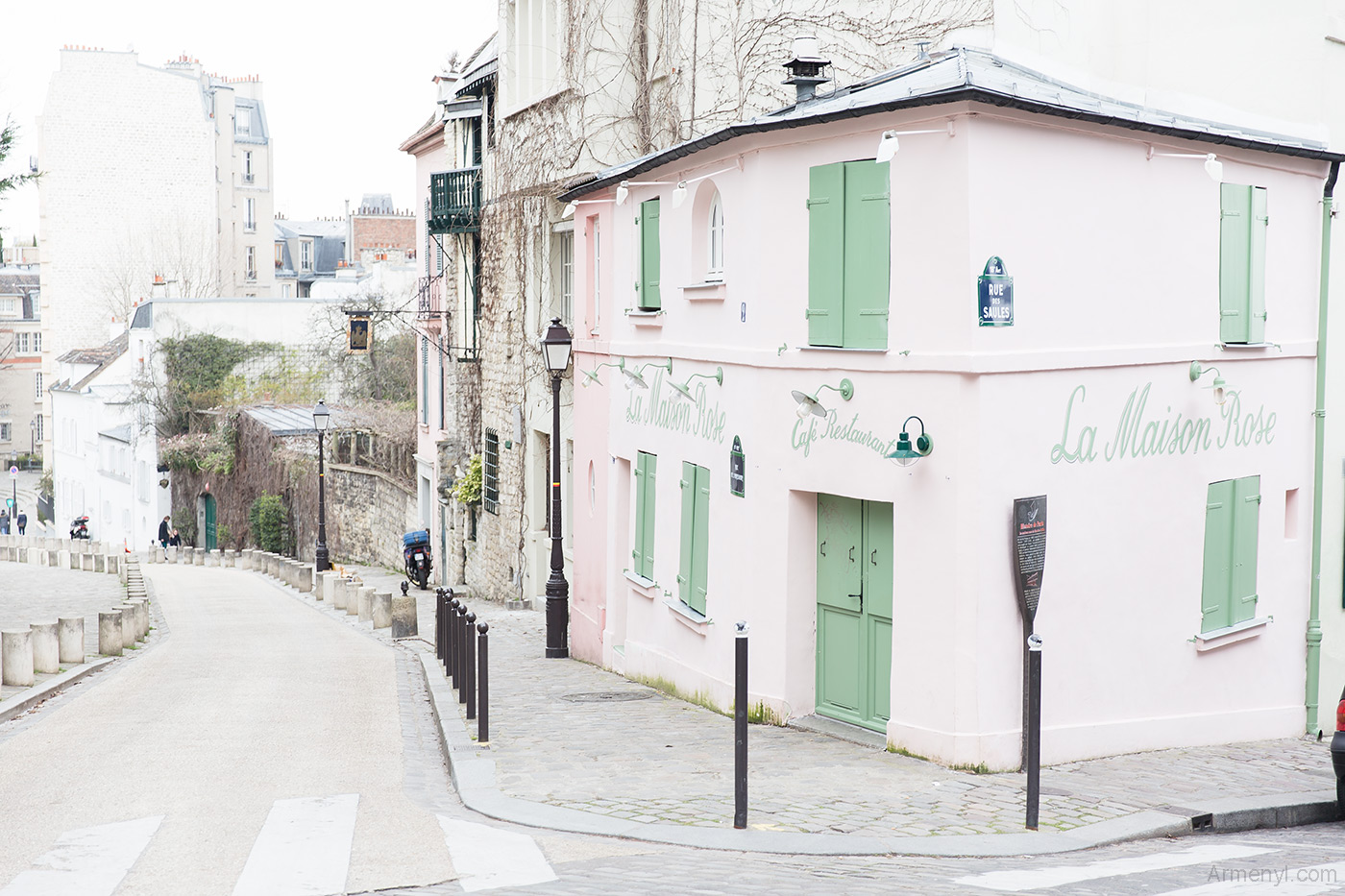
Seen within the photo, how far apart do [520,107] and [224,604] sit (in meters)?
11.1

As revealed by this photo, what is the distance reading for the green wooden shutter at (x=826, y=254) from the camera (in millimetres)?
10070

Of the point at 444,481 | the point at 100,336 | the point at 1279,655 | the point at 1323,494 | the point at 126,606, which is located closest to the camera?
the point at 1279,655

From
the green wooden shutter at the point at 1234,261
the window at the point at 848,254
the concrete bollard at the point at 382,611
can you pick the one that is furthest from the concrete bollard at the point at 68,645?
the green wooden shutter at the point at 1234,261

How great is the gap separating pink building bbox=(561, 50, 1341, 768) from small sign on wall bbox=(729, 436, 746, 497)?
65mm

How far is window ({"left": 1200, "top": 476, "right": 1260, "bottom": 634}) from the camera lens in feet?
35.5

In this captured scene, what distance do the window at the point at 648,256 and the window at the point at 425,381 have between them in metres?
18.2

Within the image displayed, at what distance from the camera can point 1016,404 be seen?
370 inches

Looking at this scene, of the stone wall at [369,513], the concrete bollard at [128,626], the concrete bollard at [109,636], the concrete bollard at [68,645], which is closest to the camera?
the concrete bollard at [68,645]

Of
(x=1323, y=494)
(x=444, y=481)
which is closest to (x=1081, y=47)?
(x=1323, y=494)

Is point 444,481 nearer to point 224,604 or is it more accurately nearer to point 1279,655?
point 224,604

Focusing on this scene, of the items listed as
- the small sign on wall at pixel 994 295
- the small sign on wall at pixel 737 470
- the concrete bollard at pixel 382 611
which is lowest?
the concrete bollard at pixel 382 611

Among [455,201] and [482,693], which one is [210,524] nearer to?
[455,201]

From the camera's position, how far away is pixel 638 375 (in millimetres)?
13797

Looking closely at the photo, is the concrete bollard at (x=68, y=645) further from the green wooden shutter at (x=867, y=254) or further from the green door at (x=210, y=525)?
the green door at (x=210, y=525)
